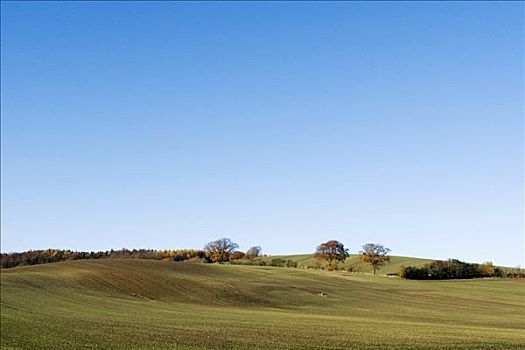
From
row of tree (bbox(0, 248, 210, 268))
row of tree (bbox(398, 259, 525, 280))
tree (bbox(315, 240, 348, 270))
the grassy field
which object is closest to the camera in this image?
the grassy field

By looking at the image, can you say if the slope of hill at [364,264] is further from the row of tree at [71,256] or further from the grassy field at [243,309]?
the grassy field at [243,309]

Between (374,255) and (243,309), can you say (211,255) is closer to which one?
(374,255)

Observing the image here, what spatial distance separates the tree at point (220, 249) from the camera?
11844 centimetres

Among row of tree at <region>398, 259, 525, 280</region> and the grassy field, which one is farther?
row of tree at <region>398, 259, 525, 280</region>

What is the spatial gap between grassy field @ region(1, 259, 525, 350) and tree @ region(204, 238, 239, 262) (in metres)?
26.9

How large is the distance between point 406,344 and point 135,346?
12.6 m

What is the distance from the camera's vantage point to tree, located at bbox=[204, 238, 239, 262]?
11844 cm

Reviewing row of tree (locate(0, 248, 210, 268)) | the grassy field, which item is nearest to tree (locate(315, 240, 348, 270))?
row of tree (locate(0, 248, 210, 268))

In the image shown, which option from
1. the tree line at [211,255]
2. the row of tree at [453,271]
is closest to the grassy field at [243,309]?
the row of tree at [453,271]

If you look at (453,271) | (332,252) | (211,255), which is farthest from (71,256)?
(453,271)

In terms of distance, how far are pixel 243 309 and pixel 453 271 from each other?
47.7 metres

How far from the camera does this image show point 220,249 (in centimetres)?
12181

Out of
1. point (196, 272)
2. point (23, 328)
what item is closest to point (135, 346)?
point (23, 328)

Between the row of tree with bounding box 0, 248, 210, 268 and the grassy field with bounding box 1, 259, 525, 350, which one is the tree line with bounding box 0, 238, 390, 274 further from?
the grassy field with bounding box 1, 259, 525, 350
